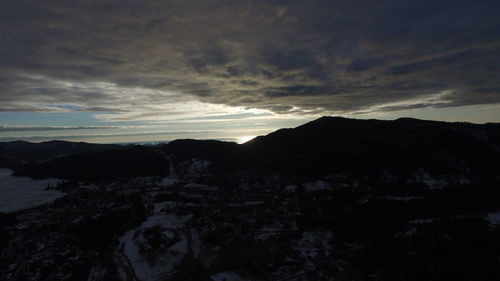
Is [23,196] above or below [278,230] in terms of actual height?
below

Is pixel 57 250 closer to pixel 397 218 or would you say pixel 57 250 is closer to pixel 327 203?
A: pixel 327 203

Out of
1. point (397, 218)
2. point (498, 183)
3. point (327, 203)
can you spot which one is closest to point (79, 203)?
point (327, 203)

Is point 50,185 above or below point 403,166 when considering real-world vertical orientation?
below

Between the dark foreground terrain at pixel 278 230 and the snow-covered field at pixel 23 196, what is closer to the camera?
the dark foreground terrain at pixel 278 230

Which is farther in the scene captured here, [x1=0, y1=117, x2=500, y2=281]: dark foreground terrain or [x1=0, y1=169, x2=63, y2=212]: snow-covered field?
[x1=0, y1=169, x2=63, y2=212]: snow-covered field

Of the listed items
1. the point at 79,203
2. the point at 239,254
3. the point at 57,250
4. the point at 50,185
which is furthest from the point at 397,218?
the point at 50,185

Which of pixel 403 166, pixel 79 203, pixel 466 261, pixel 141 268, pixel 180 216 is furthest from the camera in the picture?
pixel 403 166

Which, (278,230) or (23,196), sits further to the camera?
(23,196)

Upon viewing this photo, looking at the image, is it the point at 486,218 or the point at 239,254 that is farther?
the point at 486,218

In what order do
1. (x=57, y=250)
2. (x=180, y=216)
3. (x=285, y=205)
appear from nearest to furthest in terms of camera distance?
(x=57, y=250) < (x=180, y=216) < (x=285, y=205)
